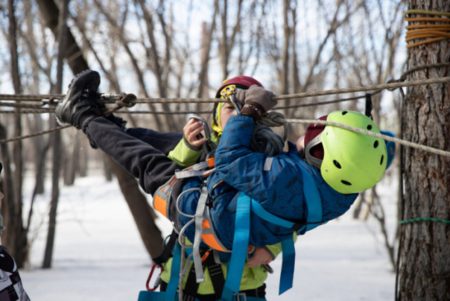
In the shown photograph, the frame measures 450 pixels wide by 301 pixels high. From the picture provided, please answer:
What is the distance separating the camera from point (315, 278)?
16.9 ft

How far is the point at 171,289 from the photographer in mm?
2305

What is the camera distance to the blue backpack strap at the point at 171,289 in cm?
230

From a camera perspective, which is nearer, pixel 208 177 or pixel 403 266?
pixel 208 177

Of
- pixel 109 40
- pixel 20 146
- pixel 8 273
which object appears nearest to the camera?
pixel 8 273

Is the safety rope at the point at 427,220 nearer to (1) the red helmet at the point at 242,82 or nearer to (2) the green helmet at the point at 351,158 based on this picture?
(2) the green helmet at the point at 351,158

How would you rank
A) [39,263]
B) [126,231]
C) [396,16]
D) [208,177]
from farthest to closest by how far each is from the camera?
1. [126,231]
2. [39,263]
3. [396,16]
4. [208,177]

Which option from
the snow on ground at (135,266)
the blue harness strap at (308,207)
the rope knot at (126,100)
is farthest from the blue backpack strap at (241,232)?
the snow on ground at (135,266)

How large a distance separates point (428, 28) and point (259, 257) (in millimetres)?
1345

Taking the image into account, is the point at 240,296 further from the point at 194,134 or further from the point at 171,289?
the point at 194,134

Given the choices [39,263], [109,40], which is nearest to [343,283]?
[39,263]

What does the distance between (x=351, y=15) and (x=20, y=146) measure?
17.6 ft

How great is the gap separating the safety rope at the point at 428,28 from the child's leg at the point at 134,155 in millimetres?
1316

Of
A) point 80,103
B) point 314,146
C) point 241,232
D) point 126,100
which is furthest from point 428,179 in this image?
point 80,103

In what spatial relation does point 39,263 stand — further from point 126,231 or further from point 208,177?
point 208,177
